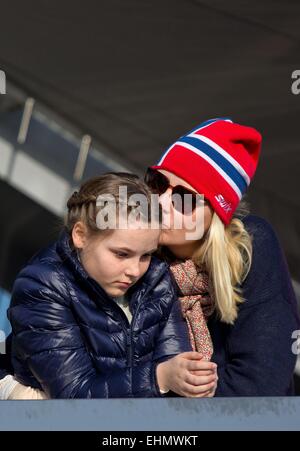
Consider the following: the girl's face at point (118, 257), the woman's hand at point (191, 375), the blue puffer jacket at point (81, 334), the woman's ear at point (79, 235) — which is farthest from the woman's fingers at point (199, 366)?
the woman's ear at point (79, 235)

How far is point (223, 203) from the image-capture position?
194 centimetres

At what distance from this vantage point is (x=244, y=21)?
9.73 ft

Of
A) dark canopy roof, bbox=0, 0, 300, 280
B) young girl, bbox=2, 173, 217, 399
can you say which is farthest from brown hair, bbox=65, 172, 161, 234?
dark canopy roof, bbox=0, 0, 300, 280

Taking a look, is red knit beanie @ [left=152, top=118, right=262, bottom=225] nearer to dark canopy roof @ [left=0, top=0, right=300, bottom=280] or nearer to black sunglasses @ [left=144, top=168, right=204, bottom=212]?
black sunglasses @ [left=144, top=168, right=204, bottom=212]

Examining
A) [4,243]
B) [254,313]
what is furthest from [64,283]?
[4,243]

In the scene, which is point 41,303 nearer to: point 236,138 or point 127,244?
point 127,244

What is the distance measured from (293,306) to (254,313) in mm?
107

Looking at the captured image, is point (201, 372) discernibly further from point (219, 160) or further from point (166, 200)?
point (219, 160)

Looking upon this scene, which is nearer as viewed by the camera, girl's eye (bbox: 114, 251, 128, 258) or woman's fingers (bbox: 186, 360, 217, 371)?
woman's fingers (bbox: 186, 360, 217, 371)

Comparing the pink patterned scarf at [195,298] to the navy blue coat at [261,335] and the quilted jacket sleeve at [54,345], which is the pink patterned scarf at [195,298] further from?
the quilted jacket sleeve at [54,345]

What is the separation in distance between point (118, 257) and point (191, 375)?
293mm

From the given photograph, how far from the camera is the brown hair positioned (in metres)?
1.81

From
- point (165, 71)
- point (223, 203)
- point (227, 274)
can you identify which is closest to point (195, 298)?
point (227, 274)

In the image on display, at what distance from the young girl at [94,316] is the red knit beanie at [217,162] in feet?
0.44
